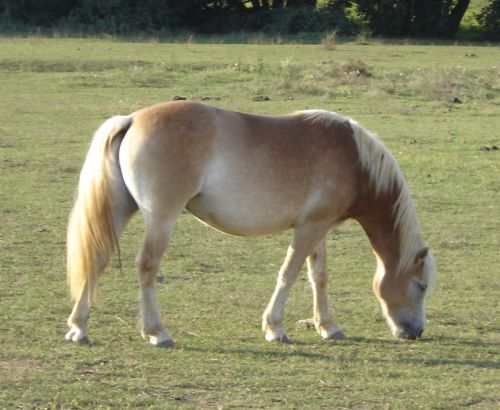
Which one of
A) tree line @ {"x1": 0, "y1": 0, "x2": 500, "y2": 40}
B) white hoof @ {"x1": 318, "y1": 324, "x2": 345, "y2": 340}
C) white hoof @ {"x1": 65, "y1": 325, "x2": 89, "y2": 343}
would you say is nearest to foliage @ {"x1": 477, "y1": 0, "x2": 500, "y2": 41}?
tree line @ {"x1": 0, "y1": 0, "x2": 500, "y2": 40}

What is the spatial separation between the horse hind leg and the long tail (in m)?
0.25

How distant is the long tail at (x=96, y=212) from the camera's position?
6457mm

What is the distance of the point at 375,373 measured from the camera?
19.8ft

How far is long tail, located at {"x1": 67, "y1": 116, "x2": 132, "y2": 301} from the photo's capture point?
6.46 meters

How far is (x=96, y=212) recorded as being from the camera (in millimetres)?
6457

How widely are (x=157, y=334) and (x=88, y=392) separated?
1.07m

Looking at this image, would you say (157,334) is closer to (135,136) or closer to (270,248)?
(135,136)

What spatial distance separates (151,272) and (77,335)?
0.62m

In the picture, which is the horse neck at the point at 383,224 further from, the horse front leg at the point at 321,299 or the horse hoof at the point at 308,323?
the horse hoof at the point at 308,323

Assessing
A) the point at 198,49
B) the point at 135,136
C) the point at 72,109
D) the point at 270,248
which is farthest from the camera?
the point at 198,49

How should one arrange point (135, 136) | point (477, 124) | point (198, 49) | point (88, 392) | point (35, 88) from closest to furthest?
point (88, 392), point (135, 136), point (477, 124), point (35, 88), point (198, 49)

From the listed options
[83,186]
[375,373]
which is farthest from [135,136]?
[375,373]

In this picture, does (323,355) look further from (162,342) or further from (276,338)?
(162,342)

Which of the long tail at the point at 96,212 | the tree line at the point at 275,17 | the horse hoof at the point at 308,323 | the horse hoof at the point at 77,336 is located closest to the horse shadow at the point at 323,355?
the horse hoof at the point at 308,323
